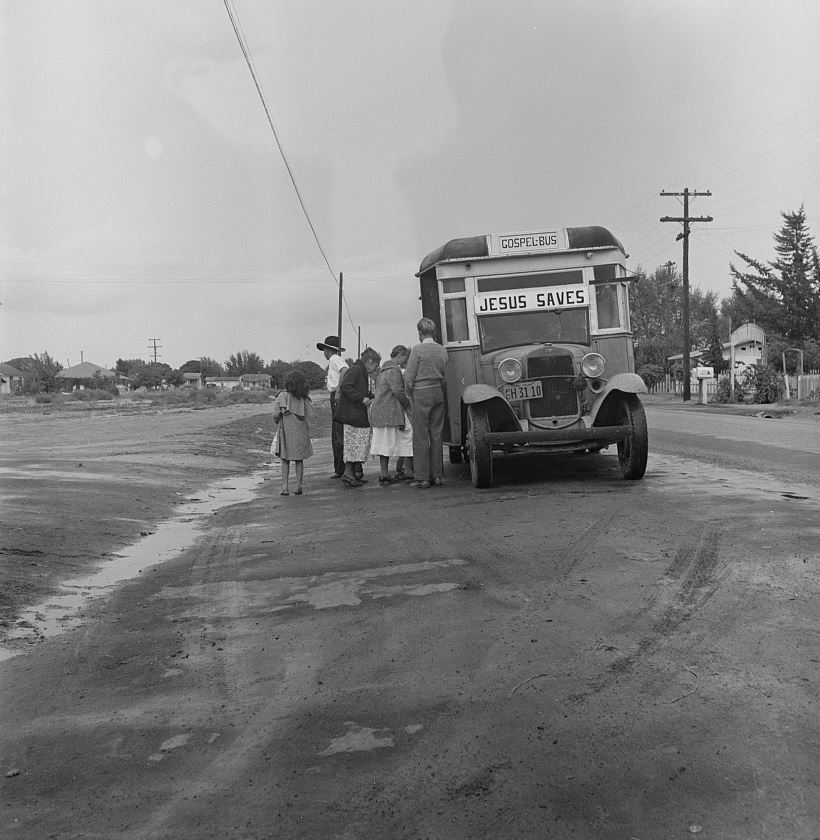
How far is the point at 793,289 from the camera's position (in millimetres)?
68438

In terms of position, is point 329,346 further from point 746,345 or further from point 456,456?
point 746,345

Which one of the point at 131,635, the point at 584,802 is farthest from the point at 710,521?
the point at 584,802

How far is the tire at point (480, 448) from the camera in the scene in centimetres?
1084

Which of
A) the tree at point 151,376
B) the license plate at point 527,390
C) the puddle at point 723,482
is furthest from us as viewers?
the tree at point 151,376

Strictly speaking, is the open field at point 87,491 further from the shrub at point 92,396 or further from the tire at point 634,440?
the shrub at point 92,396

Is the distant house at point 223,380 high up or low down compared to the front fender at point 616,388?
up

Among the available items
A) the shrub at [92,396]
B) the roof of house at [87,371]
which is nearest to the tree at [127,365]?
the roof of house at [87,371]

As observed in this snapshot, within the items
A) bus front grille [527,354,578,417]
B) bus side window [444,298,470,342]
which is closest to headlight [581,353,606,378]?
bus front grille [527,354,578,417]

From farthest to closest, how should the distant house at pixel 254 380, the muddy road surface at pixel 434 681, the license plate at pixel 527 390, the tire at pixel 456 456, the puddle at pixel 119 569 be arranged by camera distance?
the distant house at pixel 254 380, the tire at pixel 456 456, the license plate at pixel 527 390, the puddle at pixel 119 569, the muddy road surface at pixel 434 681

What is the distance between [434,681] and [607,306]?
336 inches

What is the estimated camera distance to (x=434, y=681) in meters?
4.14

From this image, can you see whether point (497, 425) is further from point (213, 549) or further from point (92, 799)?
point (92, 799)

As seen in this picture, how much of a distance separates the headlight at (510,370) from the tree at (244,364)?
170080 mm

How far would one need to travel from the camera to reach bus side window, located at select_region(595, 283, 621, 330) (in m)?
11.9
